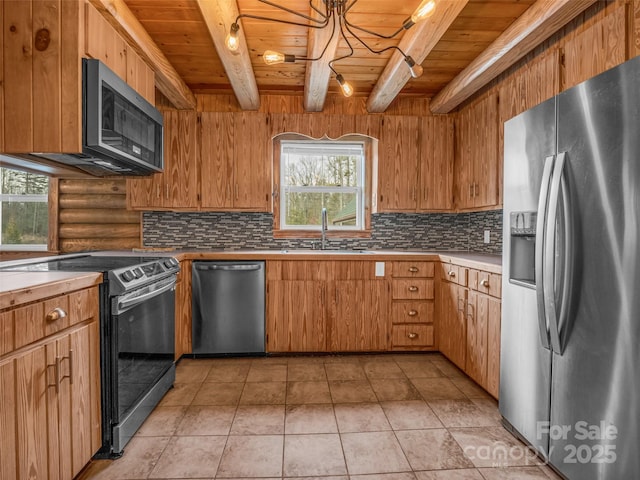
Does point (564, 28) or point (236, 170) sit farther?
point (236, 170)

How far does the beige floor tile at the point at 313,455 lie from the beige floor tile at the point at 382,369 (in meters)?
0.90

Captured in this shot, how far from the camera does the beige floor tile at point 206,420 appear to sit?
2.01m

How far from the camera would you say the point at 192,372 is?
2.83 m

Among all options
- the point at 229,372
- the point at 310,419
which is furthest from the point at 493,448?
the point at 229,372

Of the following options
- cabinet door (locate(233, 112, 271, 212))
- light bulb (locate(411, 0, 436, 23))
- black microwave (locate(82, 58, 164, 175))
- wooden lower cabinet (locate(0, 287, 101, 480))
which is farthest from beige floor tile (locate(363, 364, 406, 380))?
light bulb (locate(411, 0, 436, 23))

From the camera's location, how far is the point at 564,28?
2.23 m

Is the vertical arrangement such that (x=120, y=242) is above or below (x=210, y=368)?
above

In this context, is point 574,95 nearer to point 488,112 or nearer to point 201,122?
point 488,112

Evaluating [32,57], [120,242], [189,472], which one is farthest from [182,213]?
[189,472]

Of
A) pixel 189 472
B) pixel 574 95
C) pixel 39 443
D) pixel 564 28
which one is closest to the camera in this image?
pixel 39 443

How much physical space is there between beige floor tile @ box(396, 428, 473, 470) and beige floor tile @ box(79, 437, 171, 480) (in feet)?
4.10

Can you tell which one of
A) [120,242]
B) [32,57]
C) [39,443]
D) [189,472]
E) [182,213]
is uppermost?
[32,57]

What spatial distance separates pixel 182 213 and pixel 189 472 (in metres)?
2.48

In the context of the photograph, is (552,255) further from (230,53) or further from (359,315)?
(230,53)
